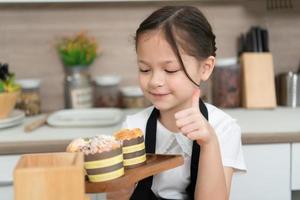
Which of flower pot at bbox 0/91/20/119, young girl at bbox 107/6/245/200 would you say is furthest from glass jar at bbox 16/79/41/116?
young girl at bbox 107/6/245/200

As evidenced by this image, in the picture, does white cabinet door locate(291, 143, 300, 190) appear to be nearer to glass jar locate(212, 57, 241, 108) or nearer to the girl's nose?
glass jar locate(212, 57, 241, 108)

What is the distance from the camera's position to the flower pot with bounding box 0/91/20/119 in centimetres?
167

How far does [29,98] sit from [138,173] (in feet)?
4.09

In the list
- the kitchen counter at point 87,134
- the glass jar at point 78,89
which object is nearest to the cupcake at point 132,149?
the kitchen counter at point 87,134

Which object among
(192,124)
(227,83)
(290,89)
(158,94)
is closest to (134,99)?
(227,83)

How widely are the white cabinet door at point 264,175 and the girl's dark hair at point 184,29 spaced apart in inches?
24.5

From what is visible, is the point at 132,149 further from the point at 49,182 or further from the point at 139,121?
the point at 139,121

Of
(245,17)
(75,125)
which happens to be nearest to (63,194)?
(75,125)

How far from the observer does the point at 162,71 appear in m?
0.99

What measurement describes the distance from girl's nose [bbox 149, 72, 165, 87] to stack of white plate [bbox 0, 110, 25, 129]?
867 millimetres

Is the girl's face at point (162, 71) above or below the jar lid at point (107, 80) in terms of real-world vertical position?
above

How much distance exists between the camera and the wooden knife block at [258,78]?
1.95 m

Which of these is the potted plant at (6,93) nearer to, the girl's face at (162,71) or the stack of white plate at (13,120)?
the stack of white plate at (13,120)

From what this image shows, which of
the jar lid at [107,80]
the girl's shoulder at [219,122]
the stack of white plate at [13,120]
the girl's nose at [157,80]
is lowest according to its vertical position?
the stack of white plate at [13,120]
